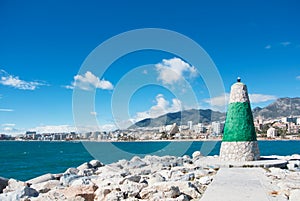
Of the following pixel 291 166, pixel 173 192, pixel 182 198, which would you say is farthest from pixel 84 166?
pixel 182 198

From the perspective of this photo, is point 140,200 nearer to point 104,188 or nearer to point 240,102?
point 104,188

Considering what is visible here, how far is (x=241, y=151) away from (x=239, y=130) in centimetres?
92

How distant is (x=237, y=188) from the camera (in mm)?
8586

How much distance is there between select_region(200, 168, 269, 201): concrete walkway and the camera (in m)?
7.50

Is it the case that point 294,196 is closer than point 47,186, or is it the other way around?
point 294,196

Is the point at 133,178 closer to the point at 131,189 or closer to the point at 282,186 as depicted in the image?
the point at 131,189

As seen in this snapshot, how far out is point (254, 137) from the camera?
1531cm

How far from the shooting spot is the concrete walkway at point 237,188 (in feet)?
24.6

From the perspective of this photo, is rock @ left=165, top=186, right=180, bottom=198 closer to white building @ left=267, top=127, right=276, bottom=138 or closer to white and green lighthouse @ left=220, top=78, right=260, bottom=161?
white and green lighthouse @ left=220, top=78, right=260, bottom=161

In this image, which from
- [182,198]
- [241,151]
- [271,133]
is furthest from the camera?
[271,133]

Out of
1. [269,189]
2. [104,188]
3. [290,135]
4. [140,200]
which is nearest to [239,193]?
[269,189]

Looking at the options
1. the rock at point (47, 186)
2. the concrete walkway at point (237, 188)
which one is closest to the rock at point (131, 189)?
the concrete walkway at point (237, 188)

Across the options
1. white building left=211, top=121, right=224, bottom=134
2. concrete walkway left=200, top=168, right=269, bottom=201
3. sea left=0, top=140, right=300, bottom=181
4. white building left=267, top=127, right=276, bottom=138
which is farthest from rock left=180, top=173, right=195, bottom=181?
white building left=267, top=127, right=276, bottom=138

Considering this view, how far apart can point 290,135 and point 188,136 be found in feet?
173
